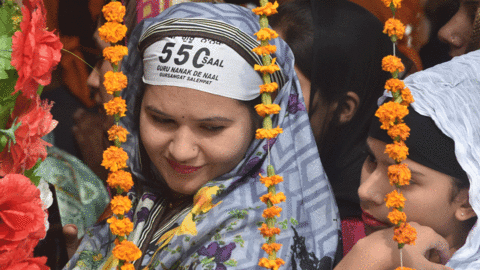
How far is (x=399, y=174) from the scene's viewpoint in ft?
4.00

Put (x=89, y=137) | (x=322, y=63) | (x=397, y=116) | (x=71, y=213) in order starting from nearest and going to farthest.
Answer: (x=397, y=116), (x=322, y=63), (x=71, y=213), (x=89, y=137)

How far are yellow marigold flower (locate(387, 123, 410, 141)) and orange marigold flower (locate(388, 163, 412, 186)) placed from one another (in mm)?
63

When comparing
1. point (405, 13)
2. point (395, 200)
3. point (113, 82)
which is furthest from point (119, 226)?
point (405, 13)

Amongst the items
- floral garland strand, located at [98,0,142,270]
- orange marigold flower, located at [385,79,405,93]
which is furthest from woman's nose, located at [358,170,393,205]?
floral garland strand, located at [98,0,142,270]

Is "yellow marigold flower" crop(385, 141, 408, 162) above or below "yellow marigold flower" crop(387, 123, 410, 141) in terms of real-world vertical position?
below

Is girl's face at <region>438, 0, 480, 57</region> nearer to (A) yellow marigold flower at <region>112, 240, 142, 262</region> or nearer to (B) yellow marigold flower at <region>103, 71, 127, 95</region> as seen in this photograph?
(B) yellow marigold flower at <region>103, 71, 127, 95</region>

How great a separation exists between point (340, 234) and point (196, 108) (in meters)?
0.48

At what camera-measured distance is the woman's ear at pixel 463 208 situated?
1.32 meters

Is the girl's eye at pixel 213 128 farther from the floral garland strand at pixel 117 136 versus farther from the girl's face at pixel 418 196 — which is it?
the girl's face at pixel 418 196

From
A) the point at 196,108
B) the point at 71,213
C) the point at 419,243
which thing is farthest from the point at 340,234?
the point at 71,213

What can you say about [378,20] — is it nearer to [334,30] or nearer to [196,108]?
[334,30]

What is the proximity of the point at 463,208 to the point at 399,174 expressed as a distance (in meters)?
0.22

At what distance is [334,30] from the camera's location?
1.49 meters

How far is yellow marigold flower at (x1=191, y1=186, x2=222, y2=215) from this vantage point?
1.38m
